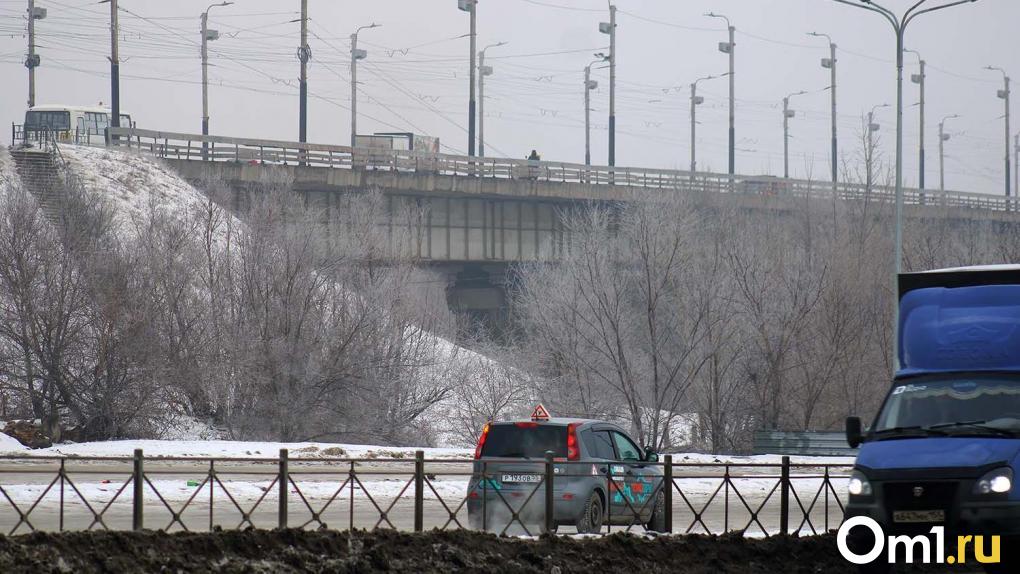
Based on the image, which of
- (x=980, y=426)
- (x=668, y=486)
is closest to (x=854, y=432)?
(x=980, y=426)

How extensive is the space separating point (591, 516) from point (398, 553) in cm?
484

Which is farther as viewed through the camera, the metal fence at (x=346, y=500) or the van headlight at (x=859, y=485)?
the metal fence at (x=346, y=500)

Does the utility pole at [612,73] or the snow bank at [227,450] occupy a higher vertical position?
the utility pole at [612,73]

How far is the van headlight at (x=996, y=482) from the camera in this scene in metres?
11.8

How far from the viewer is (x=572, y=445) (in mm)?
17250

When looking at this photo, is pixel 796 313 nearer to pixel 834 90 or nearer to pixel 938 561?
pixel 938 561

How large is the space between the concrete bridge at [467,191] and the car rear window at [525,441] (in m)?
34.7

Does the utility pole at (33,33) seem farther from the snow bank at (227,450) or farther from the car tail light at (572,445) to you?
the car tail light at (572,445)

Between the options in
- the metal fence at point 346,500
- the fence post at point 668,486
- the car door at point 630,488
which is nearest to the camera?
the metal fence at point 346,500

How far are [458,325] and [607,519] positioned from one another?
123 ft

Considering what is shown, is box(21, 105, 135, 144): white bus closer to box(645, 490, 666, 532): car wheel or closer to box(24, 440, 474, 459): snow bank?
box(24, 440, 474, 459): snow bank

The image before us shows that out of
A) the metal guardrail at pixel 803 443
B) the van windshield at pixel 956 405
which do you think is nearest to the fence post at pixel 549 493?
the van windshield at pixel 956 405

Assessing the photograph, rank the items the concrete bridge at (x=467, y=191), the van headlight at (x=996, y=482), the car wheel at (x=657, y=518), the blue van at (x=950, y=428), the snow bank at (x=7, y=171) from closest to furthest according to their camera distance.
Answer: the van headlight at (x=996, y=482)
the blue van at (x=950, y=428)
the car wheel at (x=657, y=518)
the snow bank at (x=7, y=171)
the concrete bridge at (x=467, y=191)

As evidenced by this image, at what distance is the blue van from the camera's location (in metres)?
11.9
